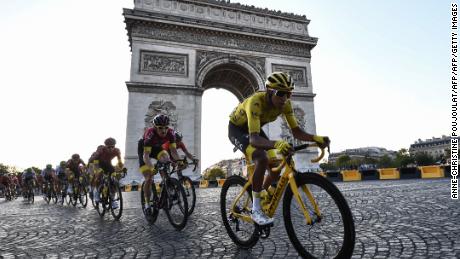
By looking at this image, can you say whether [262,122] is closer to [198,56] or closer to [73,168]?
[73,168]

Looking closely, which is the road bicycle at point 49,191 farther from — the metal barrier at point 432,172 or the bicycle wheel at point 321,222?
the metal barrier at point 432,172

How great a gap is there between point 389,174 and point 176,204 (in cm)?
Answer: 1849

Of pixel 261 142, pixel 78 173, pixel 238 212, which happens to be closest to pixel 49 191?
pixel 78 173

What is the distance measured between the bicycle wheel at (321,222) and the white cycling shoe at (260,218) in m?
0.19

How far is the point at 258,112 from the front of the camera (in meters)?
2.94

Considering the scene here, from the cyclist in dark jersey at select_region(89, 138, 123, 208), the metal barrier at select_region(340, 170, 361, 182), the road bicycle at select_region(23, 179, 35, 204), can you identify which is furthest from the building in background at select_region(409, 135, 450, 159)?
the cyclist in dark jersey at select_region(89, 138, 123, 208)

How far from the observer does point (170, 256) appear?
9.72 feet

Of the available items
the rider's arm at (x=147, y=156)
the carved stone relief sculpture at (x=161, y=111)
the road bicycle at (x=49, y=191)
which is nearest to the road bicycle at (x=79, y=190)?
the road bicycle at (x=49, y=191)

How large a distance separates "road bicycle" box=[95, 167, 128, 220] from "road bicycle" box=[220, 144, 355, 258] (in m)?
3.45

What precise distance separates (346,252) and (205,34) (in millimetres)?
24044

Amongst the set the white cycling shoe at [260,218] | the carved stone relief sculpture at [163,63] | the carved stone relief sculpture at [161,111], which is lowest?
the white cycling shoe at [260,218]

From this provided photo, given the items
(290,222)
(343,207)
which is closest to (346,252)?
(343,207)

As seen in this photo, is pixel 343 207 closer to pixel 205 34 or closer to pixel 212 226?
pixel 212 226

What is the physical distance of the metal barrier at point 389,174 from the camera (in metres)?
19.2
